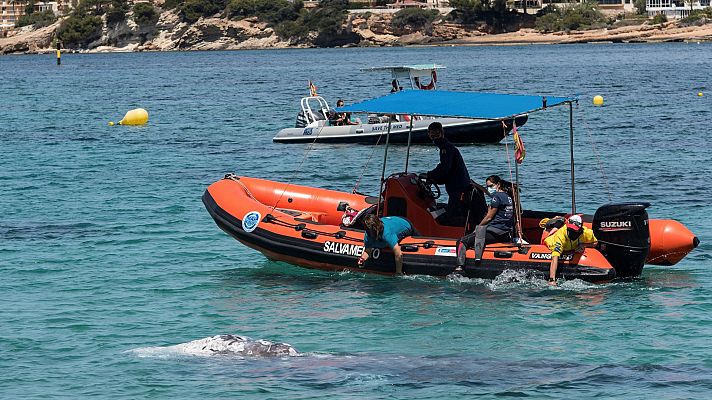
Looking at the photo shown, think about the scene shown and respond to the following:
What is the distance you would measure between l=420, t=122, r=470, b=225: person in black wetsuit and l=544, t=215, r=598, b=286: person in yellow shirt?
59.0 inches

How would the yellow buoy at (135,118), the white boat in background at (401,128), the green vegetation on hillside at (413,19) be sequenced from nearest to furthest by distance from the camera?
the white boat in background at (401,128), the yellow buoy at (135,118), the green vegetation on hillside at (413,19)

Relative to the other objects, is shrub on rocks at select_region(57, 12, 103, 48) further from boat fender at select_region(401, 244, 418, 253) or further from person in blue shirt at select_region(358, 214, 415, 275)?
boat fender at select_region(401, 244, 418, 253)

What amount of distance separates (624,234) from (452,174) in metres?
2.51

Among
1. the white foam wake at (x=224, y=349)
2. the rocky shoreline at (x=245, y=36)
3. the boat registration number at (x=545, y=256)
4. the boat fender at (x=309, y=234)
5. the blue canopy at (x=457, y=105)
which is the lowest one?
the rocky shoreline at (x=245, y=36)

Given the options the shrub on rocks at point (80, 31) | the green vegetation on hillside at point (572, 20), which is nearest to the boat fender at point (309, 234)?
the green vegetation on hillside at point (572, 20)

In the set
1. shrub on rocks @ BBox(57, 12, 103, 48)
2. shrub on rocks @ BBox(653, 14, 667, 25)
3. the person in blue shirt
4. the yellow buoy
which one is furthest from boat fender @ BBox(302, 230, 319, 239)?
shrub on rocks @ BBox(57, 12, 103, 48)

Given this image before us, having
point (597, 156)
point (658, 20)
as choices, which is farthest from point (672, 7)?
point (597, 156)

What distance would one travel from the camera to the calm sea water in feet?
40.4

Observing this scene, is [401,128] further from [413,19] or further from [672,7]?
[672,7]

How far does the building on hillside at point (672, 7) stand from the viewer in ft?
536

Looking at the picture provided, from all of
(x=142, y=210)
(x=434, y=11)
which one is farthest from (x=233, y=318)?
(x=434, y=11)

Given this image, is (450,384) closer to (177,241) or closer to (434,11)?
(177,241)

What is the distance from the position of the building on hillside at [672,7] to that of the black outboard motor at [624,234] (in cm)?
15409

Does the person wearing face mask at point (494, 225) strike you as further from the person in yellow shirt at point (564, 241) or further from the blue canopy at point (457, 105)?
the blue canopy at point (457, 105)
